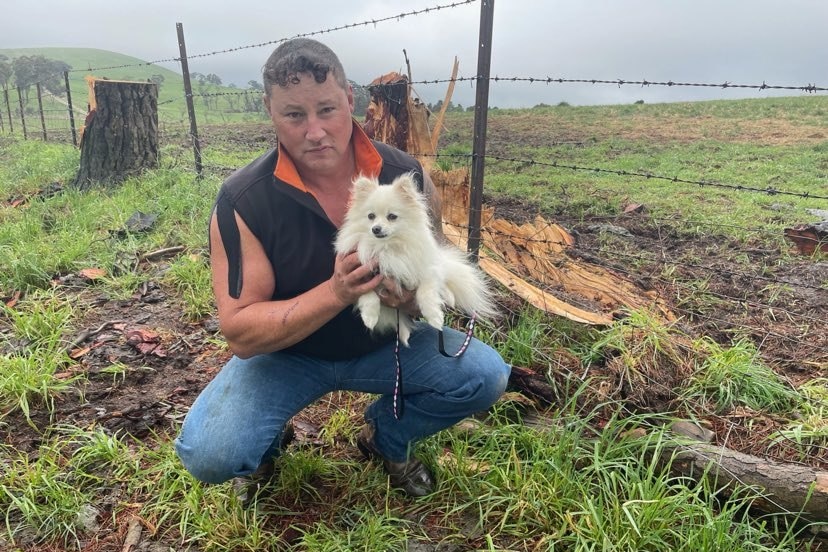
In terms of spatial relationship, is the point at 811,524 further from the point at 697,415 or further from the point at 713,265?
the point at 713,265

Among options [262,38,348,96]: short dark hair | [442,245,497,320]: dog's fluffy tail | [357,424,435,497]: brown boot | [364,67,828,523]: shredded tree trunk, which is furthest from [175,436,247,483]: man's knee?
[364,67,828,523]: shredded tree trunk

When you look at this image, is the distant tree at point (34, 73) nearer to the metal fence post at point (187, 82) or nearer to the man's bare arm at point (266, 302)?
the metal fence post at point (187, 82)

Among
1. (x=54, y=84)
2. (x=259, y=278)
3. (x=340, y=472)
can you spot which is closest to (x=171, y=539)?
(x=340, y=472)

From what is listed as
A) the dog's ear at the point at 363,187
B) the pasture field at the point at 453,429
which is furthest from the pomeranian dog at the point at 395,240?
the pasture field at the point at 453,429

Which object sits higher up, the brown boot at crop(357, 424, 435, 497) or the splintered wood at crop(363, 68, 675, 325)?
the splintered wood at crop(363, 68, 675, 325)

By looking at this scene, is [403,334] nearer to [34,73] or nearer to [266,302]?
[266,302]

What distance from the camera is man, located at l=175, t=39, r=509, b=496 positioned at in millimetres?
2176

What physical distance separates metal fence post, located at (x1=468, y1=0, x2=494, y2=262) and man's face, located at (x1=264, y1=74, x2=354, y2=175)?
4.59 feet

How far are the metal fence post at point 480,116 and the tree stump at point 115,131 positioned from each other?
6.16 m

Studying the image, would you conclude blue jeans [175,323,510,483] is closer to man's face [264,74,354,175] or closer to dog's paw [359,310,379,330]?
dog's paw [359,310,379,330]

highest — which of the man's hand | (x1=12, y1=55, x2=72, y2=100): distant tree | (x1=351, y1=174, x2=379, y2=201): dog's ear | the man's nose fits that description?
(x1=12, y1=55, x2=72, y2=100): distant tree

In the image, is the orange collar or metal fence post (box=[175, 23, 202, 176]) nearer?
the orange collar

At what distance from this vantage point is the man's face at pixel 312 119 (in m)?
2.17

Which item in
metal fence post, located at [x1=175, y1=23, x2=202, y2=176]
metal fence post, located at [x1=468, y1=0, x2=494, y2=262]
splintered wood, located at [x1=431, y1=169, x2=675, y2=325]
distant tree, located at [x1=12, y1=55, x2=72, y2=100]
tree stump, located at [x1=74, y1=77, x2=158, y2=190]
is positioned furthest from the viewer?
distant tree, located at [x1=12, y1=55, x2=72, y2=100]
